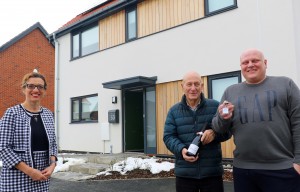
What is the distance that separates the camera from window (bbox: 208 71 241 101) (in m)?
8.44

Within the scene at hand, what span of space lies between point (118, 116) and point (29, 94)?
8.53 m

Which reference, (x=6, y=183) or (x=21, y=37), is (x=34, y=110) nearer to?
(x=6, y=183)

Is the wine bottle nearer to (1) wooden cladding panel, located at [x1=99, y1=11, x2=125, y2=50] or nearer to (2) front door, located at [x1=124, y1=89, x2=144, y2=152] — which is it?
(2) front door, located at [x1=124, y1=89, x2=144, y2=152]

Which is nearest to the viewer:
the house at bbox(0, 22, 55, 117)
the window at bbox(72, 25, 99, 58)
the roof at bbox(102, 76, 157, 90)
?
the roof at bbox(102, 76, 157, 90)

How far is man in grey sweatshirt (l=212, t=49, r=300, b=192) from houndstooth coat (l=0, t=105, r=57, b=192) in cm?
173

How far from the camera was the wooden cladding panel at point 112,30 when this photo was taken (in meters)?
11.8

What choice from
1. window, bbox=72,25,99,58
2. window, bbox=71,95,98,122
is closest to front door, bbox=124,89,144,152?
window, bbox=71,95,98,122

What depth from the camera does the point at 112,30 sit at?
1217 cm

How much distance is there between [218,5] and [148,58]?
2.90m

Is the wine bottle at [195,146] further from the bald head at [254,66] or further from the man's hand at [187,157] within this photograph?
the bald head at [254,66]

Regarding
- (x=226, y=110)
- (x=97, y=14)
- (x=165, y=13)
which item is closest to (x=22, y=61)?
(x=97, y=14)

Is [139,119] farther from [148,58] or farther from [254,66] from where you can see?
[254,66]

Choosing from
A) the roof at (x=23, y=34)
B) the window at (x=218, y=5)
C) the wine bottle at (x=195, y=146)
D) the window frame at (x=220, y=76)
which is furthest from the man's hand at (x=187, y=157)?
the roof at (x=23, y=34)

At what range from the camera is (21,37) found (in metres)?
20.8
